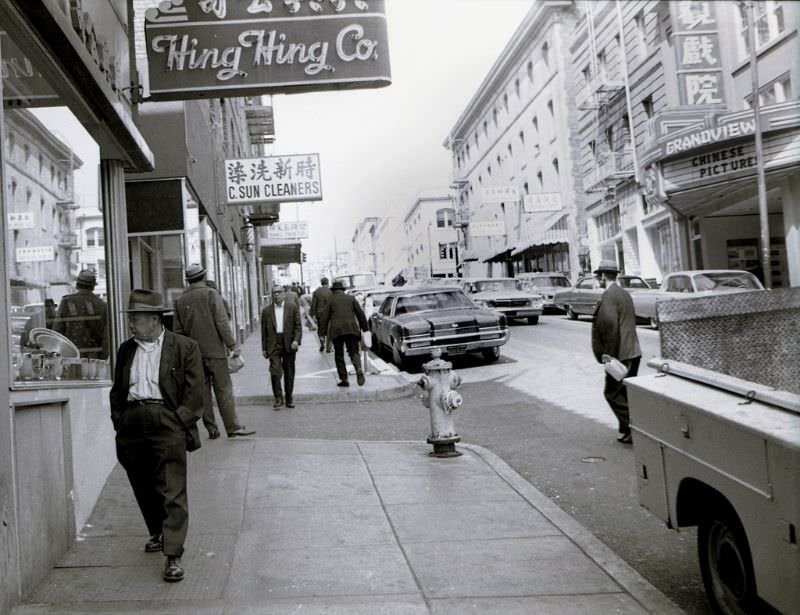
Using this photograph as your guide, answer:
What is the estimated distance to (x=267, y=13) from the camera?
7.48 metres

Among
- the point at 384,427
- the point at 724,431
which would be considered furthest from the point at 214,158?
the point at 724,431

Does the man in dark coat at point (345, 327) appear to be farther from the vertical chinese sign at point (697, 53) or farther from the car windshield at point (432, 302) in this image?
the vertical chinese sign at point (697, 53)

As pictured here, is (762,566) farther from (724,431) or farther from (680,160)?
Answer: (680,160)

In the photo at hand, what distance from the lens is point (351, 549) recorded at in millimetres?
5070

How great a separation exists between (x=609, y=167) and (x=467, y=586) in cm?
259

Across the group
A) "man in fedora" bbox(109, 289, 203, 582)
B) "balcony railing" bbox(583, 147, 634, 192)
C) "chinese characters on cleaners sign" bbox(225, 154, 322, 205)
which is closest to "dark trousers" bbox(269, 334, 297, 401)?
"chinese characters on cleaners sign" bbox(225, 154, 322, 205)

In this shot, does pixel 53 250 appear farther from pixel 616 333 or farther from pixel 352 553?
pixel 616 333

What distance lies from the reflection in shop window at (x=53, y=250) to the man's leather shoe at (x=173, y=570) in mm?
1392

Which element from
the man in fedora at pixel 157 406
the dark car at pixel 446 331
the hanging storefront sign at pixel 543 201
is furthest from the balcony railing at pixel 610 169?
the hanging storefront sign at pixel 543 201

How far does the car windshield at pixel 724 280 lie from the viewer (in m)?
2.52

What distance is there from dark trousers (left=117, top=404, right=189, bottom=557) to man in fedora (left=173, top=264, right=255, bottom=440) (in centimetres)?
384

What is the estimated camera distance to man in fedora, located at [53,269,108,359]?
6.74 m

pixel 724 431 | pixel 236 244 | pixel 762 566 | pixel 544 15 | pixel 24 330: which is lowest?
pixel 762 566

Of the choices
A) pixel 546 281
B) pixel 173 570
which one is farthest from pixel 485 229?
pixel 173 570
